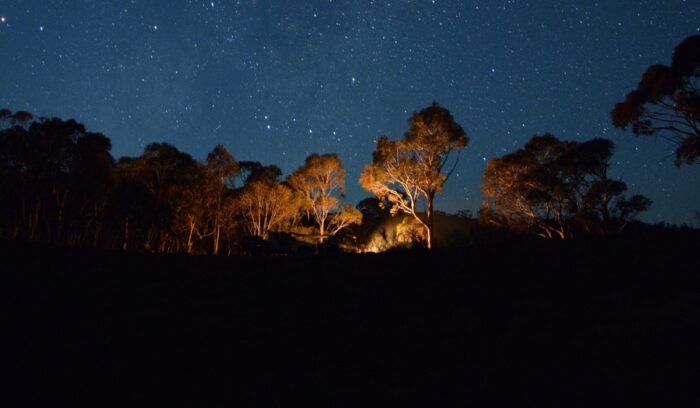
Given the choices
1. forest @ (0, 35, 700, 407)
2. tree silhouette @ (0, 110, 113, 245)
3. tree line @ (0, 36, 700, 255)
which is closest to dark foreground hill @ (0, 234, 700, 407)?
forest @ (0, 35, 700, 407)

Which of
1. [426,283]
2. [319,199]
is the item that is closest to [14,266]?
[426,283]

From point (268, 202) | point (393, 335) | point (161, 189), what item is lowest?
point (393, 335)

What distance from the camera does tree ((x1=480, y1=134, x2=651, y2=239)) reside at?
26.6 meters

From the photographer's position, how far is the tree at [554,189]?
26.6 metres

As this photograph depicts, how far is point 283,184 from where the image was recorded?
3669 centimetres

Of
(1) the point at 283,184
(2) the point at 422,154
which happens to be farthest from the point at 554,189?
(1) the point at 283,184

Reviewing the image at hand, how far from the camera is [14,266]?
32.1 feet

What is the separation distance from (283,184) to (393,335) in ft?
106

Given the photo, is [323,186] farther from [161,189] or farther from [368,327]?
[368,327]

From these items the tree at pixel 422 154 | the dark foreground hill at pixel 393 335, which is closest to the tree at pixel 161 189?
the tree at pixel 422 154

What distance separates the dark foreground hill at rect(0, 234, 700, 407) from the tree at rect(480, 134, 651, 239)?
21.8 metres

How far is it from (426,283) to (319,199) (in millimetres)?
29037

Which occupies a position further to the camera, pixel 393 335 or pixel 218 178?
pixel 218 178

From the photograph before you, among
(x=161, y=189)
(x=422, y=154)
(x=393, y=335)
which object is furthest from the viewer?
(x=161, y=189)
